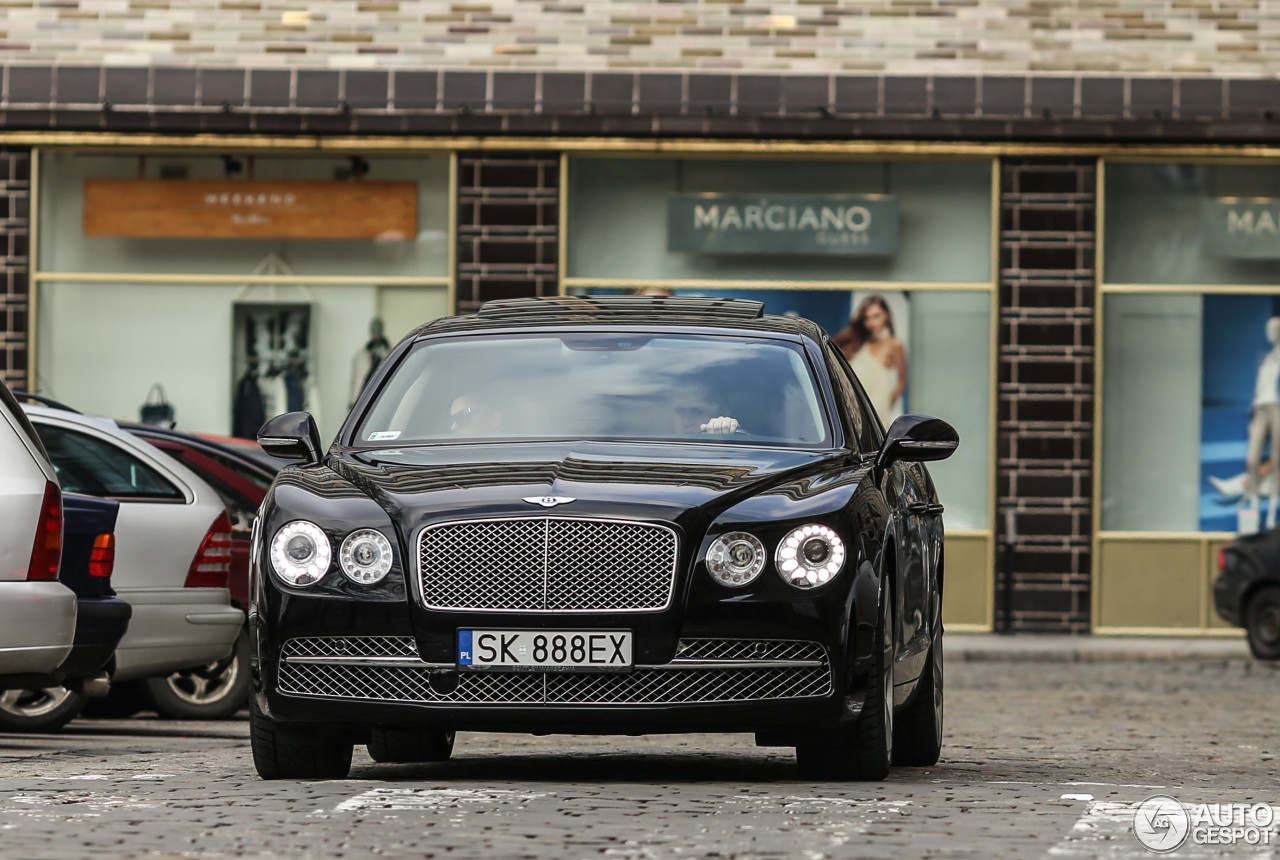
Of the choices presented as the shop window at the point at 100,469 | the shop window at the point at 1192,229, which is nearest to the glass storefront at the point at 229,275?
the shop window at the point at 1192,229

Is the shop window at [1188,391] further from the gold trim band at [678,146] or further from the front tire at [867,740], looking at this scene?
the front tire at [867,740]

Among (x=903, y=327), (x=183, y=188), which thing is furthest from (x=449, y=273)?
(x=903, y=327)

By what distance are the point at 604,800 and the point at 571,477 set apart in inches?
41.8

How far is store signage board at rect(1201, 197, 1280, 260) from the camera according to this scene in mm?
23047

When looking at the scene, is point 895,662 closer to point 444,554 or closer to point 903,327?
point 444,554

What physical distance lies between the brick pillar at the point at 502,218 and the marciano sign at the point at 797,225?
127 centimetres

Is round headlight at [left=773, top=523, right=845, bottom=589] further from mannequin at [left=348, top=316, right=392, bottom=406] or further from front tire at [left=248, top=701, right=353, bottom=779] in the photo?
mannequin at [left=348, top=316, right=392, bottom=406]

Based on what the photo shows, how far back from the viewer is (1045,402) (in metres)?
22.8

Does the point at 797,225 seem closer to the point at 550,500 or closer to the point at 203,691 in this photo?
the point at 203,691

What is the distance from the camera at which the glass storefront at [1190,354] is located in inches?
906

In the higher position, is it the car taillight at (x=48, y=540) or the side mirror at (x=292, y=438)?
the side mirror at (x=292, y=438)

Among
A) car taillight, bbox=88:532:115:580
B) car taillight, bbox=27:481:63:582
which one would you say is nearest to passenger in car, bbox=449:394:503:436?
car taillight, bbox=27:481:63:582

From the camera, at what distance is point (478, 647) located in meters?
7.98

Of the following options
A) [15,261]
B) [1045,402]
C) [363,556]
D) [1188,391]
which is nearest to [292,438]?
[363,556]
